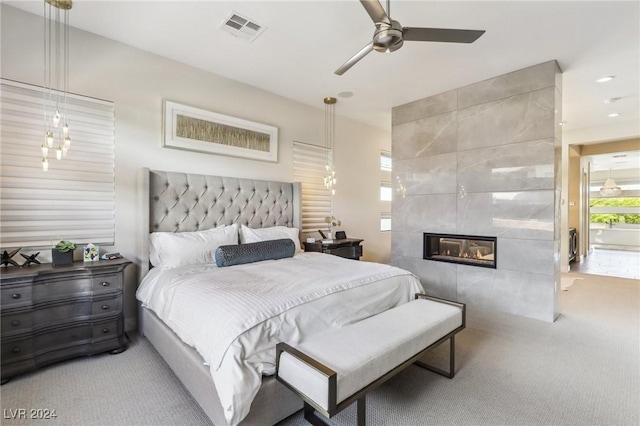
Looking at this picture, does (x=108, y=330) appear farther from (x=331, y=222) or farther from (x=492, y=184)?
(x=492, y=184)

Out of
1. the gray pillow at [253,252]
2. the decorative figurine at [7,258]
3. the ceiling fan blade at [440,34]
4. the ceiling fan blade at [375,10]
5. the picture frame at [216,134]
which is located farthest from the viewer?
the picture frame at [216,134]

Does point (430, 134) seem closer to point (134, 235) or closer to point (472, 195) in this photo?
point (472, 195)

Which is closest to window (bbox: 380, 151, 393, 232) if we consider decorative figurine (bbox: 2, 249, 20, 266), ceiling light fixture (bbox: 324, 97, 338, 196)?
ceiling light fixture (bbox: 324, 97, 338, 196)

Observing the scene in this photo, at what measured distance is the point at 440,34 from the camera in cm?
214

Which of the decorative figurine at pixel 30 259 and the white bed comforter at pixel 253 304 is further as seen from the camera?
the decorative figurine at pixel 30 259

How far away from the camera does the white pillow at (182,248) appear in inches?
114

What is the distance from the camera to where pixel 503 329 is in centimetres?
323

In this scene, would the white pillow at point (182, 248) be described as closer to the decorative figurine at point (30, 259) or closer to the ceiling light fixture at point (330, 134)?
the decorative figurine at point (30, 259)

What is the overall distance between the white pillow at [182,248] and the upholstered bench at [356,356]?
175cm

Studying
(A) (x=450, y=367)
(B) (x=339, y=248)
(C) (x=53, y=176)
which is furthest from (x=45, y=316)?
(B) (x=339, y=248)

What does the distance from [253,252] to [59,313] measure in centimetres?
164

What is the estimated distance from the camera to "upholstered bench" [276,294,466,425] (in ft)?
4.60

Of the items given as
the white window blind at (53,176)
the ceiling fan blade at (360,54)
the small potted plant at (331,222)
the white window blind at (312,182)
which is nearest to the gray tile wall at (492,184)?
the small potted plant at (331,222)

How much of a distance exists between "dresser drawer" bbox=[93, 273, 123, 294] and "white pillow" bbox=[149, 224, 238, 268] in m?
0.39
